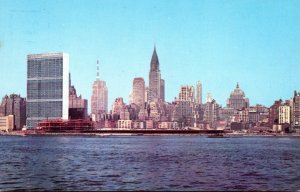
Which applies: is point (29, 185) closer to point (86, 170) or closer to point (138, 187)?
point (138, 187)

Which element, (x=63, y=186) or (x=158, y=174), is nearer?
(x=63, y=186)

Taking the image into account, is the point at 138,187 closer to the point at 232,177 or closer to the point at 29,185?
the point at 29,185

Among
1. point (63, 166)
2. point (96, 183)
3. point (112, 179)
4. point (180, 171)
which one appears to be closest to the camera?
point (96, 183)

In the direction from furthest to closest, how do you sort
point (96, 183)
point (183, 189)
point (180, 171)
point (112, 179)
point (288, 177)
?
point (180, 171), point (288, 177), point (112, 179), point (96, 183), point (183, 189)

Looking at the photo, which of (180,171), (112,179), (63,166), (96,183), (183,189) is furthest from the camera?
(63,166)

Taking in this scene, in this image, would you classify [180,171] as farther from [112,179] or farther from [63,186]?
[63,186]

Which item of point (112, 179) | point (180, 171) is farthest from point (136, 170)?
point (112, 179)

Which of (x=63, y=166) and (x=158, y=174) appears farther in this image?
(x=63, y=166)

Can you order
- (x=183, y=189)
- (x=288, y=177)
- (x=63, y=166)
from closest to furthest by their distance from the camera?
(x=183, y=189) < (x=288, y=177) < (x=63, y=166)

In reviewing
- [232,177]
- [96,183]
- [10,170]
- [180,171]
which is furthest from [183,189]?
[10,170]
